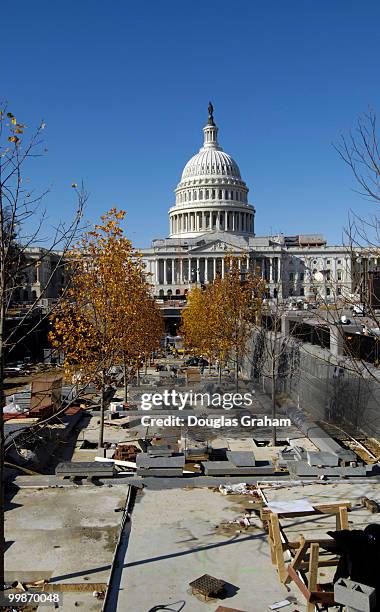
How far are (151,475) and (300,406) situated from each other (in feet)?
49.5

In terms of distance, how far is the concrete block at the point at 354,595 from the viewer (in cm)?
550

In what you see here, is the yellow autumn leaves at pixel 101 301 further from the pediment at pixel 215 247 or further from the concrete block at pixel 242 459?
the pediment at pixel 215 247

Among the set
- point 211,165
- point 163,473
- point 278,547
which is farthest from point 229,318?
point 211,165

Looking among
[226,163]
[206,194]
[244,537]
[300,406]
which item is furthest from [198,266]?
[244,537]

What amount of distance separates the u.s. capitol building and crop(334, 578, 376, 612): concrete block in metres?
103

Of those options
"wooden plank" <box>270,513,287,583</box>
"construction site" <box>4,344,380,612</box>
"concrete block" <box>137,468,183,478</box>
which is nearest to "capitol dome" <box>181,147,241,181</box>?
"construction site" <box>4,344,380,612</box>

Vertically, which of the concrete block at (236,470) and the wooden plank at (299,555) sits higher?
the wooden plank at (299,555)

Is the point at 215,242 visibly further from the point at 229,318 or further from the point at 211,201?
the point at 229,318

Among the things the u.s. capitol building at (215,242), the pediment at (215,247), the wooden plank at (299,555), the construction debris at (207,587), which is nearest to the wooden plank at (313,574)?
the wooden plank at (299,555)

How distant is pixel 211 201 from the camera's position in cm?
13688

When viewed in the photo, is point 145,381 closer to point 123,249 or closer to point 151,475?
point 123,249

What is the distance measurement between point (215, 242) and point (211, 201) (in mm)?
21293

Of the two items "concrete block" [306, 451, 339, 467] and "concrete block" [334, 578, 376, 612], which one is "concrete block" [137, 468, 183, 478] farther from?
"concrete block" [334, 578, 376, 612]

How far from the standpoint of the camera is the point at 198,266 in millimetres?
119562
